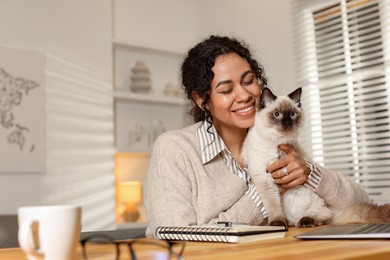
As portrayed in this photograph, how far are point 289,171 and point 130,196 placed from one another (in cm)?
236

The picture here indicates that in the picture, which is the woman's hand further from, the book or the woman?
the book

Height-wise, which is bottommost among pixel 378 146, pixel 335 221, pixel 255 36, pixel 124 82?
pixel 335 221

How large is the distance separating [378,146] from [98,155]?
2.00 meters

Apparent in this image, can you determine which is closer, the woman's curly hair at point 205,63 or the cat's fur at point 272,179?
the cat's fur at point 272,179

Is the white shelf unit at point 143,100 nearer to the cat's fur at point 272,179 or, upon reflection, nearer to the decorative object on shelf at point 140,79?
the decorative object on shelf at point 140,79

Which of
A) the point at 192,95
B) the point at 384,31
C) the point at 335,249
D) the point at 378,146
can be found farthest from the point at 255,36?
the point at 335,249

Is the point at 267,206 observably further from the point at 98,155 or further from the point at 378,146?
the point at 98,155

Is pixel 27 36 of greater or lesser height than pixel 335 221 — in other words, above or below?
above

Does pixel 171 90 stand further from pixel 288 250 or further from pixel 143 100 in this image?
pixel 288 250

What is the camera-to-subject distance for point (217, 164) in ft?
5.58

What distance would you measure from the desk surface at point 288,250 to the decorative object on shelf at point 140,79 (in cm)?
306

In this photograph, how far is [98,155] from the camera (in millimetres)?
3740

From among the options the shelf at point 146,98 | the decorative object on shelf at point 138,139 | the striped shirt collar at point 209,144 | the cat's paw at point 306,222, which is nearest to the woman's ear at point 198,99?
the striped shirt collar at point 209,144

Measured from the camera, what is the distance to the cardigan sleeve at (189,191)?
1514 millimetres
